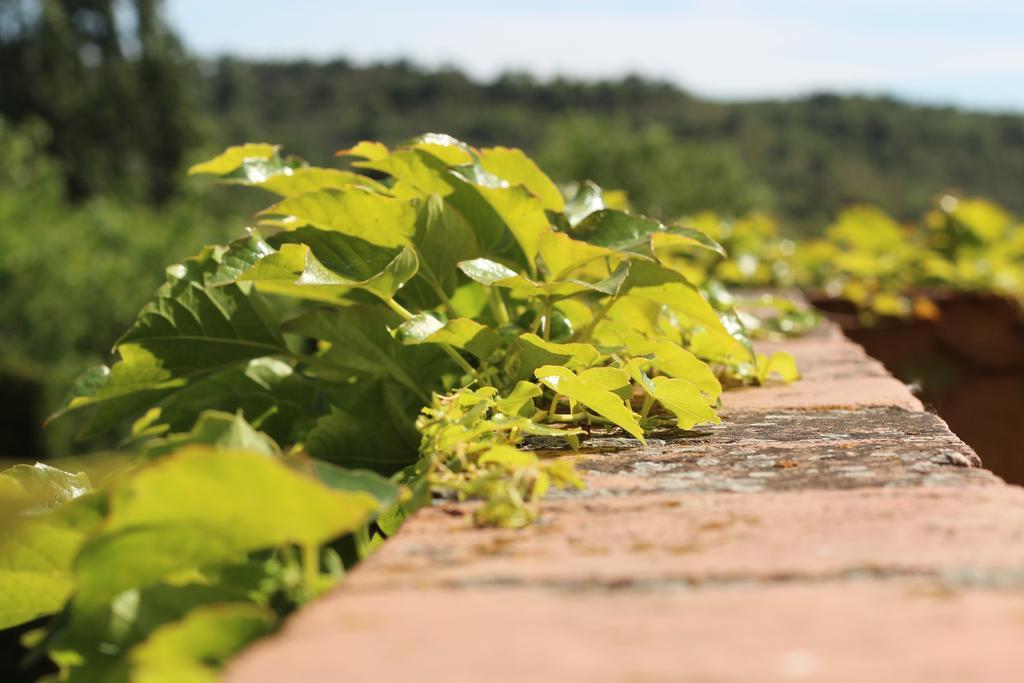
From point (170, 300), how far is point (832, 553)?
2.74 feet

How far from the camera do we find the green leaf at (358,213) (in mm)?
1037

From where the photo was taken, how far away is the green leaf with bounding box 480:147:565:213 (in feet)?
3.84

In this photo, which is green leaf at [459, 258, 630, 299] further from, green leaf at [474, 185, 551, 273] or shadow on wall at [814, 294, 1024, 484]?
shadow on wall at [814, 294, 1024, 484]

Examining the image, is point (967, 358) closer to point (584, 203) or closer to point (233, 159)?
point (584, 203)

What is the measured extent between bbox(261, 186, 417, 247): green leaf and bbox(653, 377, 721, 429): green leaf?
0.33m

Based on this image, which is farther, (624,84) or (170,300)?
(624,84)

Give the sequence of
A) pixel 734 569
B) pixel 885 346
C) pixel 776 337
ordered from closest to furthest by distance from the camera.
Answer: pixel 734 569
pixel 776 337
pixel 885 346

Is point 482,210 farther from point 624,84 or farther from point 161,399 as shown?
point 624,84

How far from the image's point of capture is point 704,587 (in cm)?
56

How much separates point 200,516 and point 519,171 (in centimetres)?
74

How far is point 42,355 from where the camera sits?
12953 mm

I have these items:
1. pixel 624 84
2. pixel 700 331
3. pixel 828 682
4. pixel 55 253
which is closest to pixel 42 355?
pixel 55 253

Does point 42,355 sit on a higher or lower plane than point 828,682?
lower

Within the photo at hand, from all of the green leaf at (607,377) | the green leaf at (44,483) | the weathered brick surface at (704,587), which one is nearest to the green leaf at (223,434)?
the weathered brick surface at (704,587)
